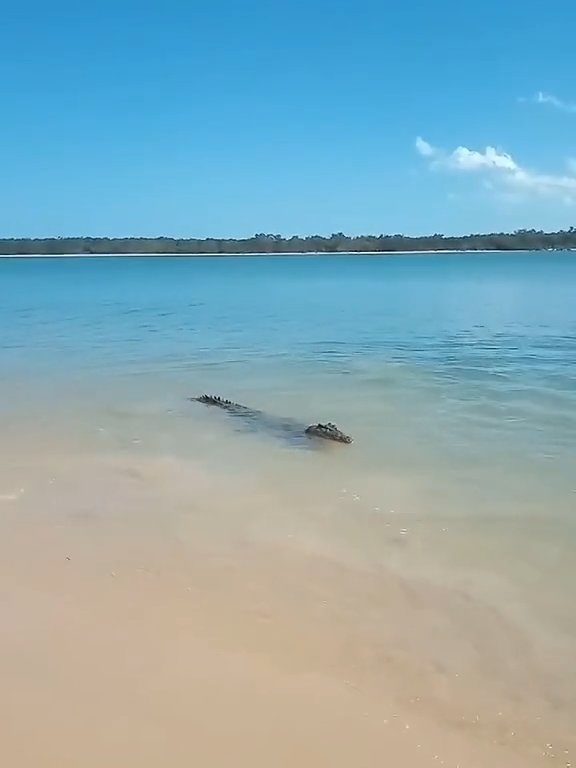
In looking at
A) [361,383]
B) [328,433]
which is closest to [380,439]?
[328,433]

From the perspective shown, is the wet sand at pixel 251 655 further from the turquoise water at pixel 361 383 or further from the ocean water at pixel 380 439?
the turquoise water at pixel 361 383

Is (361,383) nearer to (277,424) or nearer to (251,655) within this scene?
(277,424)

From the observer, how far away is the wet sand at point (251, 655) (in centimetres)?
346

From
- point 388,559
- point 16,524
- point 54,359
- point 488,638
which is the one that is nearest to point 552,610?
point 488,638

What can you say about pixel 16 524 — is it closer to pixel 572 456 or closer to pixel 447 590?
pixel 447 590

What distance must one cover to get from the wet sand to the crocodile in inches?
111

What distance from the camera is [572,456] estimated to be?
27.3ft

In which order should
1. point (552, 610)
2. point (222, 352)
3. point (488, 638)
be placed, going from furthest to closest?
point (222, 352) < point (552, 610) < point (488, 638)

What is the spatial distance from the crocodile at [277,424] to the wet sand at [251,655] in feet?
9.25

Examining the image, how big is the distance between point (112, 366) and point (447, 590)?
12.2 m

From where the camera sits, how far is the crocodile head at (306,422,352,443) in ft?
30.2

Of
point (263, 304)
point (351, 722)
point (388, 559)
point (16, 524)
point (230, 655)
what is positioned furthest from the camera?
point (263, 304)

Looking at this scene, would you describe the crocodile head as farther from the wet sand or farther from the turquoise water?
the wet sand

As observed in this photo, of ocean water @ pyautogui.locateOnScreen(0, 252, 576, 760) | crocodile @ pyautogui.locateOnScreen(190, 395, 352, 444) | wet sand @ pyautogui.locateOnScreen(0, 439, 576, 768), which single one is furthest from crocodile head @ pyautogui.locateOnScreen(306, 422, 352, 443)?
wet sand @ pyautogui.locateOnScreen(0, 439, 576, 768)
